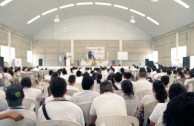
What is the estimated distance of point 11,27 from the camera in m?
20.5

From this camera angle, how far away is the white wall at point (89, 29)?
91.4ft

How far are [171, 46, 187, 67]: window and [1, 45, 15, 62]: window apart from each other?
1238cm

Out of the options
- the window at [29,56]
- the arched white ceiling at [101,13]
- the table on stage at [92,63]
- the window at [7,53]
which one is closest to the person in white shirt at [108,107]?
the arched white ceiling at [101,13]

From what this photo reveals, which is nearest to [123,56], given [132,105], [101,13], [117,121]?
[101,13]

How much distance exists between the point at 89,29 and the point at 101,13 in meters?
2.27

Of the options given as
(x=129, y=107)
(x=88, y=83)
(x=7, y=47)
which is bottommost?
(x=129, y=107)

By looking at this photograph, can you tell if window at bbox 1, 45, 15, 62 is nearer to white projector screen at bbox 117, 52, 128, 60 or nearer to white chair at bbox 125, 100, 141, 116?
white projector screen at bbox 117, 52, 128, 60

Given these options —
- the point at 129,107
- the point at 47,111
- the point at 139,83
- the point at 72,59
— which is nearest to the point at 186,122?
the point at 47,111

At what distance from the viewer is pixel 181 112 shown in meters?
1.15

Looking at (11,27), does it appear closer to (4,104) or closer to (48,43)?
(48,43)

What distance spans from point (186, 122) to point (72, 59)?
85.3 feet

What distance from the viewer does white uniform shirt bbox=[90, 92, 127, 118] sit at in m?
3.84

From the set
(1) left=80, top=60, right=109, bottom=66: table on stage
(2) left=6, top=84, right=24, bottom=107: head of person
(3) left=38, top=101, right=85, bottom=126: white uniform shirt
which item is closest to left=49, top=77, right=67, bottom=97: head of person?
(3) left=38, top=101, right=85, bottom=126: white uniform shirt

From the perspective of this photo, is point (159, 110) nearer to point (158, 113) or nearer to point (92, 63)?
point (158, 113)
